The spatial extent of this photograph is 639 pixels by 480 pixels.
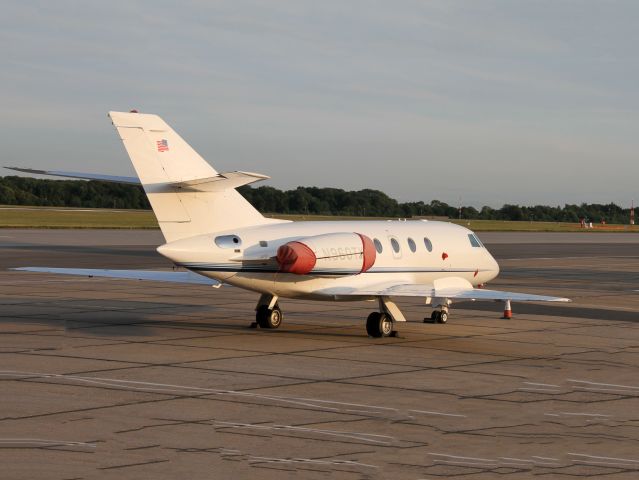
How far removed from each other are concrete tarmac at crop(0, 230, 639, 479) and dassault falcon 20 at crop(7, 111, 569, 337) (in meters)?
1.15

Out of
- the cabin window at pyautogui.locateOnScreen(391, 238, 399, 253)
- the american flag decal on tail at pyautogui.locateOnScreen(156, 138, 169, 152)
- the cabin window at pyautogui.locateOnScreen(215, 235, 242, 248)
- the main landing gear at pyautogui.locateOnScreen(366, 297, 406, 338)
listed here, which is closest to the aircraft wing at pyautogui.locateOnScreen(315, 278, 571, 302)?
the main landing gear at pyautogui.locateOnScreen(366, 297, 406, 338)

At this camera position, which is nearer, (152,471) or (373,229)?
(152,471)

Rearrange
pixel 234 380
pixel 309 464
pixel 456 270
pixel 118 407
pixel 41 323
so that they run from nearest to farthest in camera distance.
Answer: pixel 309 464 → pixel 118 407 → pixel 234 380 → pixel 41 323 → pixel 456 270

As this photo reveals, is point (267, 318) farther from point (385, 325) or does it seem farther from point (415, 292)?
point (415, 292)

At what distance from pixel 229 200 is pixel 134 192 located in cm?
11992

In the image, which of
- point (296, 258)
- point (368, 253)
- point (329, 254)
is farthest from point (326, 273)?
point (368, 253)

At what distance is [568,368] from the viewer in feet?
64.4

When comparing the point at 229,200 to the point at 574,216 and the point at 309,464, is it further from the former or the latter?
the point at 574,216

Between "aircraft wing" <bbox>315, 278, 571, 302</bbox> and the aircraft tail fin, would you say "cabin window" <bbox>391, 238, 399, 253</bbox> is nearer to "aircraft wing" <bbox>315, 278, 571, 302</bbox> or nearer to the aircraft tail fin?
"aircraft wing" <bbox>315, 278, 571, 302</bbox>

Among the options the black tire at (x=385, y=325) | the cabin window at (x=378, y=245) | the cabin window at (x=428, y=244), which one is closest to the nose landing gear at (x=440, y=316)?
the cabin window at (x=428, y=244)

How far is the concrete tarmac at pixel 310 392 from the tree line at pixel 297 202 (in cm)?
9309

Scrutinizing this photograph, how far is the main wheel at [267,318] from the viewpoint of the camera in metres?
24.4

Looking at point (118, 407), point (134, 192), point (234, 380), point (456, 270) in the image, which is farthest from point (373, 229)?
point (134, 192)

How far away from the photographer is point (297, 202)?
132250mm
